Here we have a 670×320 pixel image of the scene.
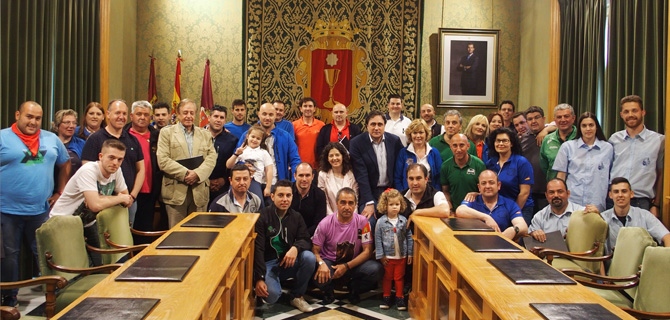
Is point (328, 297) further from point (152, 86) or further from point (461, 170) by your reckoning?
point (152, 86)

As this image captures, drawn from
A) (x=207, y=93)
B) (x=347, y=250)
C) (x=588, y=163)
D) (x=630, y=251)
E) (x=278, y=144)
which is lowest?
(x=347, y=250)

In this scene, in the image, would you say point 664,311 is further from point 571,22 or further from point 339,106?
point 571,22

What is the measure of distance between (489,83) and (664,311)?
517 cm

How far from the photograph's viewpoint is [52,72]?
17.7 ft

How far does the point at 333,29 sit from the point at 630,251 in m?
5.05

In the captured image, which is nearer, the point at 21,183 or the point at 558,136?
the point at 21,183

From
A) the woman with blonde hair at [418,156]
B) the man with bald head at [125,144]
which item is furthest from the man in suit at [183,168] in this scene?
the woman with blonde hair at [418,156]

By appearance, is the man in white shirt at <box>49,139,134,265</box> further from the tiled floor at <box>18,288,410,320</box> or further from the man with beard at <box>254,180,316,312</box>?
the man with beard at <box>254,180,316,312</box>

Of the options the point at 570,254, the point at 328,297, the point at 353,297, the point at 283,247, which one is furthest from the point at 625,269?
the point at 283,247

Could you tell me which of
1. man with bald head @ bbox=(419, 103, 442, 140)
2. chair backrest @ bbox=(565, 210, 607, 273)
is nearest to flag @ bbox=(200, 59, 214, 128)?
man with bald head @ bbox=(419, 103, 442, 140)

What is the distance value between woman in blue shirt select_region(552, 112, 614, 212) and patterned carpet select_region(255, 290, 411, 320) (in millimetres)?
1646

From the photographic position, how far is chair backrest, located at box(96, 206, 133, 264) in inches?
141

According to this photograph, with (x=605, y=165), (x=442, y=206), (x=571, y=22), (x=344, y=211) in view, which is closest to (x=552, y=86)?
(x=571, y=22)

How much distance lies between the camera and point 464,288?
279 centimetres
